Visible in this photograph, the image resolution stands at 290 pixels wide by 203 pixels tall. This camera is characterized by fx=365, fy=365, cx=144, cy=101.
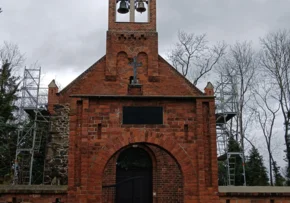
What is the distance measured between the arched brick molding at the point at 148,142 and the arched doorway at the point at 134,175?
616 centimetres

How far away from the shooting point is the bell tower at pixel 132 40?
16.9 m

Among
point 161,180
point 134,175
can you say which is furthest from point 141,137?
point 134,175

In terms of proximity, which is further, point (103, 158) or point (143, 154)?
point (143, 154)

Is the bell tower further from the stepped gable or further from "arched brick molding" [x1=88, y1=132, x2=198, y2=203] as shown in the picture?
"arched brick molding" [x1=88, y1=132, x2=198, y2=203]

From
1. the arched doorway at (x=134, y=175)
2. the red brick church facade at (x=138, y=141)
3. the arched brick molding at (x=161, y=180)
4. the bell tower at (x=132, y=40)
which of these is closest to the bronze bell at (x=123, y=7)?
the bell tower at (x=132, y=40)

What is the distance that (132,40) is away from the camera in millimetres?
17234

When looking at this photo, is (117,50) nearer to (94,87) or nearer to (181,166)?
(94,87)

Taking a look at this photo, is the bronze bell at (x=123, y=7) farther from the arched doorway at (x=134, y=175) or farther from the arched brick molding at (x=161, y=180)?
the arched doorway at (x=134, y=175)

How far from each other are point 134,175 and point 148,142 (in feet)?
22.1

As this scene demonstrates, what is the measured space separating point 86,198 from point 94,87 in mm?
7845

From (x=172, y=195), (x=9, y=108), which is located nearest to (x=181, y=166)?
(x=172, y=195)

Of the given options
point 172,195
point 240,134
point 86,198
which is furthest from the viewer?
point 240,134

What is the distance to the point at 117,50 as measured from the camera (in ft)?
55.9

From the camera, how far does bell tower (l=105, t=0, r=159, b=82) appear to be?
16.9 m
